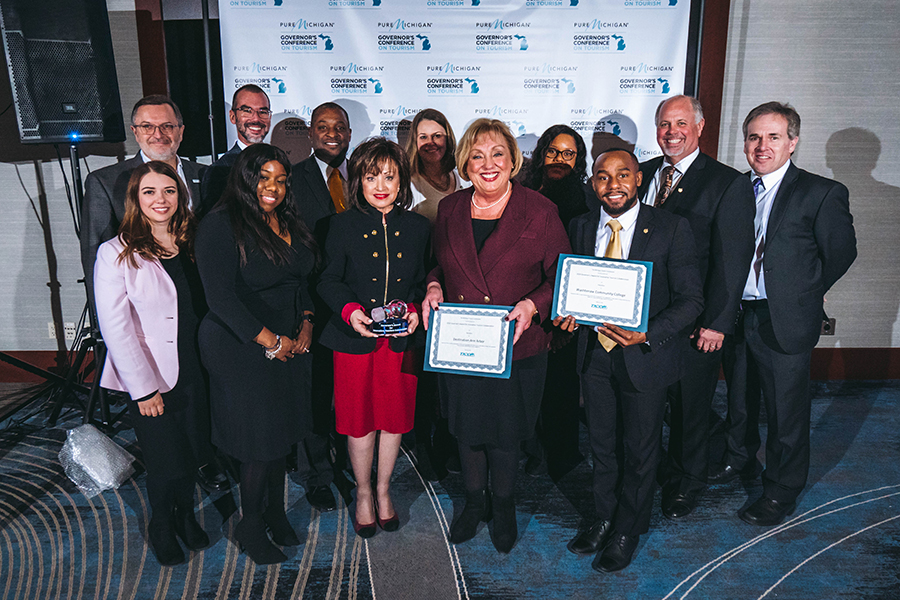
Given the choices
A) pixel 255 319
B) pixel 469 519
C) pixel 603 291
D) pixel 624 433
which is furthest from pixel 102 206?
pixel 624 433

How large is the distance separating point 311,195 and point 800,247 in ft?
7.37

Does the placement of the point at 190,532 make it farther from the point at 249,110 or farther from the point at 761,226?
the point at 761,226

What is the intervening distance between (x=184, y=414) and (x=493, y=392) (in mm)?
1246

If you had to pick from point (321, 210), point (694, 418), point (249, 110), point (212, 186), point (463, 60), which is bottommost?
point (694, 418)

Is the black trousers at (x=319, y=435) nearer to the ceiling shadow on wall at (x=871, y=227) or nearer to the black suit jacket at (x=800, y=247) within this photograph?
the black suit jacket at (x=800, y=247)

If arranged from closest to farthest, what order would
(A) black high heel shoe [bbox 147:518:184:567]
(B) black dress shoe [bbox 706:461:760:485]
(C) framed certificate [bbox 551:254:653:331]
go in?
(C) framed certificate [bbox 551:254:653:331]
(A) black high heel shoe [bbox 147:518:184:567]
(B) black dress shoe [bbox 706:461:760:485]

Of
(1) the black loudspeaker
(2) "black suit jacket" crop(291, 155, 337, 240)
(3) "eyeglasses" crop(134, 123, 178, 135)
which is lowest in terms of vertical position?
(2) "black suit jacket" crop(291, 155, 337, 240)

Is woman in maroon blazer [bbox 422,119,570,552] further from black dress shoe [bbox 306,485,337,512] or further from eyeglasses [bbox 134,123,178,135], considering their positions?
eyeglasses [bbox 134,123,178,135]

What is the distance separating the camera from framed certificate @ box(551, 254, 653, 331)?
201 centimetres

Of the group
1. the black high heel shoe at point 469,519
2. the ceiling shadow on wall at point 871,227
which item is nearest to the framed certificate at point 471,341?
the black high heel shoe at point 469,519

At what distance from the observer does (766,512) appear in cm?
262

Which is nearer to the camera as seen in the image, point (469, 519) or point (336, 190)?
Answer: point (469, 519)

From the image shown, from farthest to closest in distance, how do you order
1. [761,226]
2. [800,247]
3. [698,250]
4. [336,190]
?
[336,190], [761,226], [800,247], [698,250]

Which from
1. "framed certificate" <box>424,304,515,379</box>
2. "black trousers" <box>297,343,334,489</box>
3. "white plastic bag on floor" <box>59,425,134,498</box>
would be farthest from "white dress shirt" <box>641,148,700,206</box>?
"white plastic bag on floor" <box>59,425,134,498</box>
